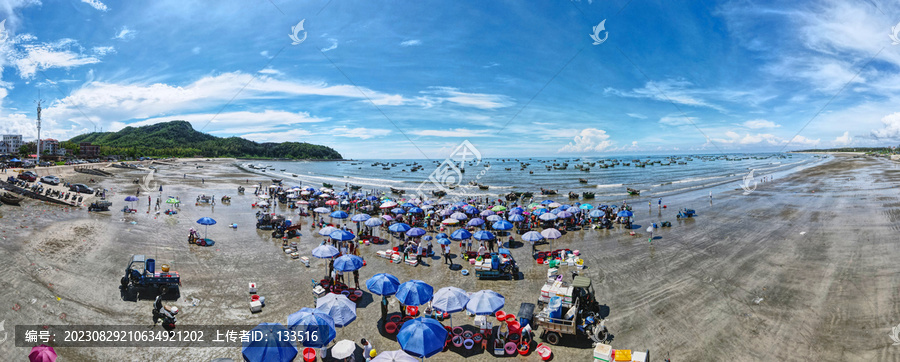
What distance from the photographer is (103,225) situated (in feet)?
72.8

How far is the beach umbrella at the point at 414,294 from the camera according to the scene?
31.6ft

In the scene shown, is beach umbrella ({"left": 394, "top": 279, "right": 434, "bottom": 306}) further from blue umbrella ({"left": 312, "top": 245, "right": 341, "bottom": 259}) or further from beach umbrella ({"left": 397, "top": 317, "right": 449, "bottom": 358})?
A: blue umbrella ({"left": 312, "top": 245, "right": 341, "bottom": 259})

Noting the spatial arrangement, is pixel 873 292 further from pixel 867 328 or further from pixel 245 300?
pixel 245 300

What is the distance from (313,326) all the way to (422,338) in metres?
2.62

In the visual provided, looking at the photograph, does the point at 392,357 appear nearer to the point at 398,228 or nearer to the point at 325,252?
the point at 325,252

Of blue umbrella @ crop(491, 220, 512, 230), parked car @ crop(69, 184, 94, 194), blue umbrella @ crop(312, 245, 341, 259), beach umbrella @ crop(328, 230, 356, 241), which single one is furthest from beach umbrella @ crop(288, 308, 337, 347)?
parked car @ crop(69, 184, 94, 194)

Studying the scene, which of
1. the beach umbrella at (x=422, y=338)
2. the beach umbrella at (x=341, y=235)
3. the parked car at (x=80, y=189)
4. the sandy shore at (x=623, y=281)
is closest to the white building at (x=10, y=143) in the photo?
the parked car at (x=80, y=189)

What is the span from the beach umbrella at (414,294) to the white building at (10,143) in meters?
179

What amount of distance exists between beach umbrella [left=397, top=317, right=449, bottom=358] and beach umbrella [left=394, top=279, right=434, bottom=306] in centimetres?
162

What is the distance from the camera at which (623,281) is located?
14.4m

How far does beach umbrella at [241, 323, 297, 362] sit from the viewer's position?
6742 millimetres

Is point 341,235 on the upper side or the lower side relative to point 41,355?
upper

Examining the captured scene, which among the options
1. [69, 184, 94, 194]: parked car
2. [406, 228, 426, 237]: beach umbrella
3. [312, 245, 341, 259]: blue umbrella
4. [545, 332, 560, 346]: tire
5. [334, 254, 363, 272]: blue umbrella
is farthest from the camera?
[69, 184, 94, 194]: parked car

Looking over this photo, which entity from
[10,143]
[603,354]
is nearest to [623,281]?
[603,354]
